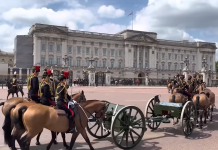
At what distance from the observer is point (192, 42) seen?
86.1 meters

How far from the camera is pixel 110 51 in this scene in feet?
237

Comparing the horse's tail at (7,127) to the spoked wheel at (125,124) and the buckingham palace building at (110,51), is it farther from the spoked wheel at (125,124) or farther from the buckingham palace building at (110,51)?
the buckingham palace building at (110,51)

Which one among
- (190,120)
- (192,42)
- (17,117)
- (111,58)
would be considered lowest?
(190,120)

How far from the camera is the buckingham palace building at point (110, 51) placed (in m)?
63.2

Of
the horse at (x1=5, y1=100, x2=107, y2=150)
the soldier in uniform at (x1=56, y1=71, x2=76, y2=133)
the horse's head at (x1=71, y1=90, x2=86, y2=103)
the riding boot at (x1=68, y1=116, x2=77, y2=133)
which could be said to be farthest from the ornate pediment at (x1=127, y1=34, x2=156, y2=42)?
the riding boot at (x1=68, y1=116, x2=77, y2=133)

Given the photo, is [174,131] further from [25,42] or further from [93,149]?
[25,42]

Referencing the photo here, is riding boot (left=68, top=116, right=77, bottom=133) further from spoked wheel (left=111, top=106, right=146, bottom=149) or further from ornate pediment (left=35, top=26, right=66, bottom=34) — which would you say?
ornate pediment (left=35, top=26, right=66, bottom=34)

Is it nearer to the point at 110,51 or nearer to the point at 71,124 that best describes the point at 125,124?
the point at 71,124

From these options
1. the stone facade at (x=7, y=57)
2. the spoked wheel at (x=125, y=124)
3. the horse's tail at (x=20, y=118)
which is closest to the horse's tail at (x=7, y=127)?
the horse's tail at (x=20, y=118)

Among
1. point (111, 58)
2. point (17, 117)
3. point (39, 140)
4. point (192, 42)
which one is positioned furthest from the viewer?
point (192, 42)

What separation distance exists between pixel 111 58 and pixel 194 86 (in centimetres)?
6141

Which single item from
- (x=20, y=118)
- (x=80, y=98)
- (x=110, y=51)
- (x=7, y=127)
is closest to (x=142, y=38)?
(x=110, y=51)

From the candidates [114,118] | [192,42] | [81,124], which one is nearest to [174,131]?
[114,118]

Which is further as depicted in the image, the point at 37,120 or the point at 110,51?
the point at 110,51
